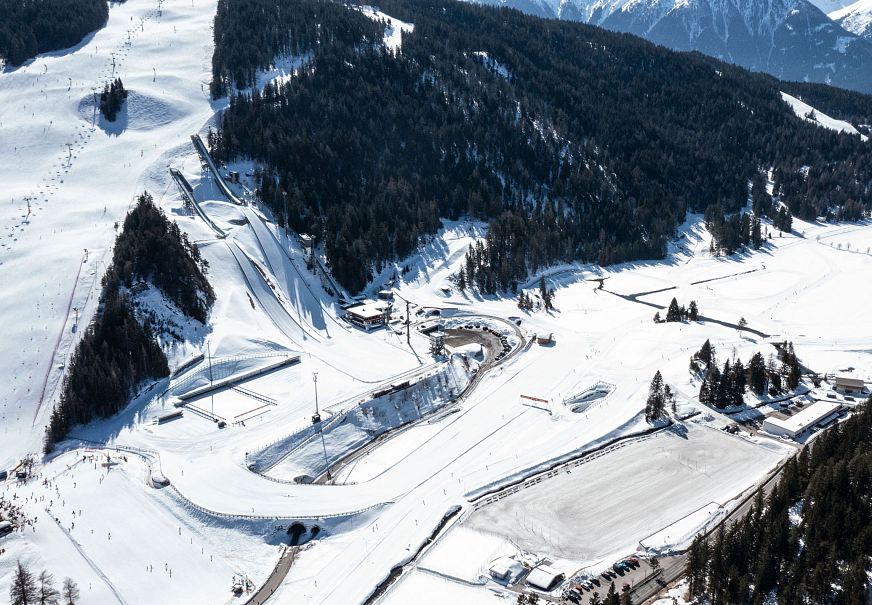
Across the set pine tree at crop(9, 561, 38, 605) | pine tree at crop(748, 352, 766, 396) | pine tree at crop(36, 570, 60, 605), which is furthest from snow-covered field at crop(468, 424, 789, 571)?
pine tree at crop(9, 561, 38, 605)

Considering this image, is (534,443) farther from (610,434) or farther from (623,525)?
(623,525)

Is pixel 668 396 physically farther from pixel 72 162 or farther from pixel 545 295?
pixel 72 162

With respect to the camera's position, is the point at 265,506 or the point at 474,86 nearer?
the point at 265,506

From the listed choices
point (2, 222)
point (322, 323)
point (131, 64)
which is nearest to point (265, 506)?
point (322, 323)

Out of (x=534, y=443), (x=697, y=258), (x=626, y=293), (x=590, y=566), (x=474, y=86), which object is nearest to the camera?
(x=590, y=566)

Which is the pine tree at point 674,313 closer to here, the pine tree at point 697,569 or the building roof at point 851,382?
the building roof at point 851,382


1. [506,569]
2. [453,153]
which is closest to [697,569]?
[506,569]
